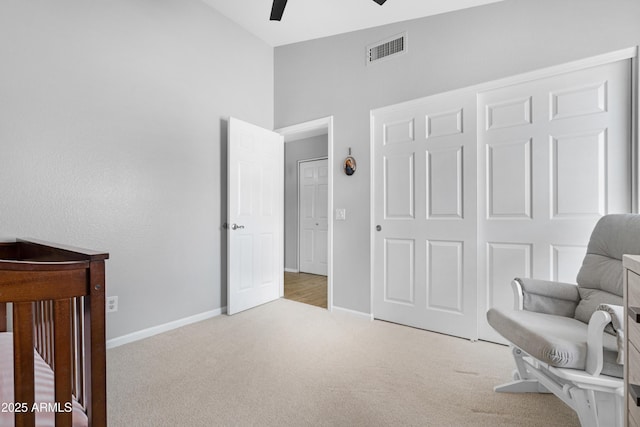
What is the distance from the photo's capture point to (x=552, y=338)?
1297 millimetres

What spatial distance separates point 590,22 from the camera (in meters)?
1.99

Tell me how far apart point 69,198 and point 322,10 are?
2494 mm

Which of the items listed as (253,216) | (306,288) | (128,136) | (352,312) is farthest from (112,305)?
(306,288)

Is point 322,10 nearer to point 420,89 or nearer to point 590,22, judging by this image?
point 420,89

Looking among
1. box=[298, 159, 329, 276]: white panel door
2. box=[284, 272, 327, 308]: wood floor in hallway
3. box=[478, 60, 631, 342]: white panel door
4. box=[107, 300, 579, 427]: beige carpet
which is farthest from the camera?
box=[298, 159, 329, 276]: white panel door

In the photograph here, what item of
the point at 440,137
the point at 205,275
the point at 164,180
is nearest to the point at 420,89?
the point at 440,137

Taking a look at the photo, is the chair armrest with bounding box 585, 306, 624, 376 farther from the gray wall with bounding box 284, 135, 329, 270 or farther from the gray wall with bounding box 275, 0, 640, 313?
the gray wall with bounding box 284, 135, 329, 270

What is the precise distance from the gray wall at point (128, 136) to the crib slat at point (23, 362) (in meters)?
1.57

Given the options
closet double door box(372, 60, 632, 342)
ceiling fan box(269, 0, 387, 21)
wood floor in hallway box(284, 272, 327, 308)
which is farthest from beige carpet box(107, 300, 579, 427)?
ceiling fan box(269, 0, 387, 21)

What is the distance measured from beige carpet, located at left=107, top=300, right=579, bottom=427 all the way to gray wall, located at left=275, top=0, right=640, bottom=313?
77 cm

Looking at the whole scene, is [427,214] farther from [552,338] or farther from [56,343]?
[56,343]

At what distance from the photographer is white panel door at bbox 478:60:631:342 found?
76.8 inches

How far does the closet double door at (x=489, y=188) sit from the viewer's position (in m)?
1.99

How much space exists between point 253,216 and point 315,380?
5.98ft
